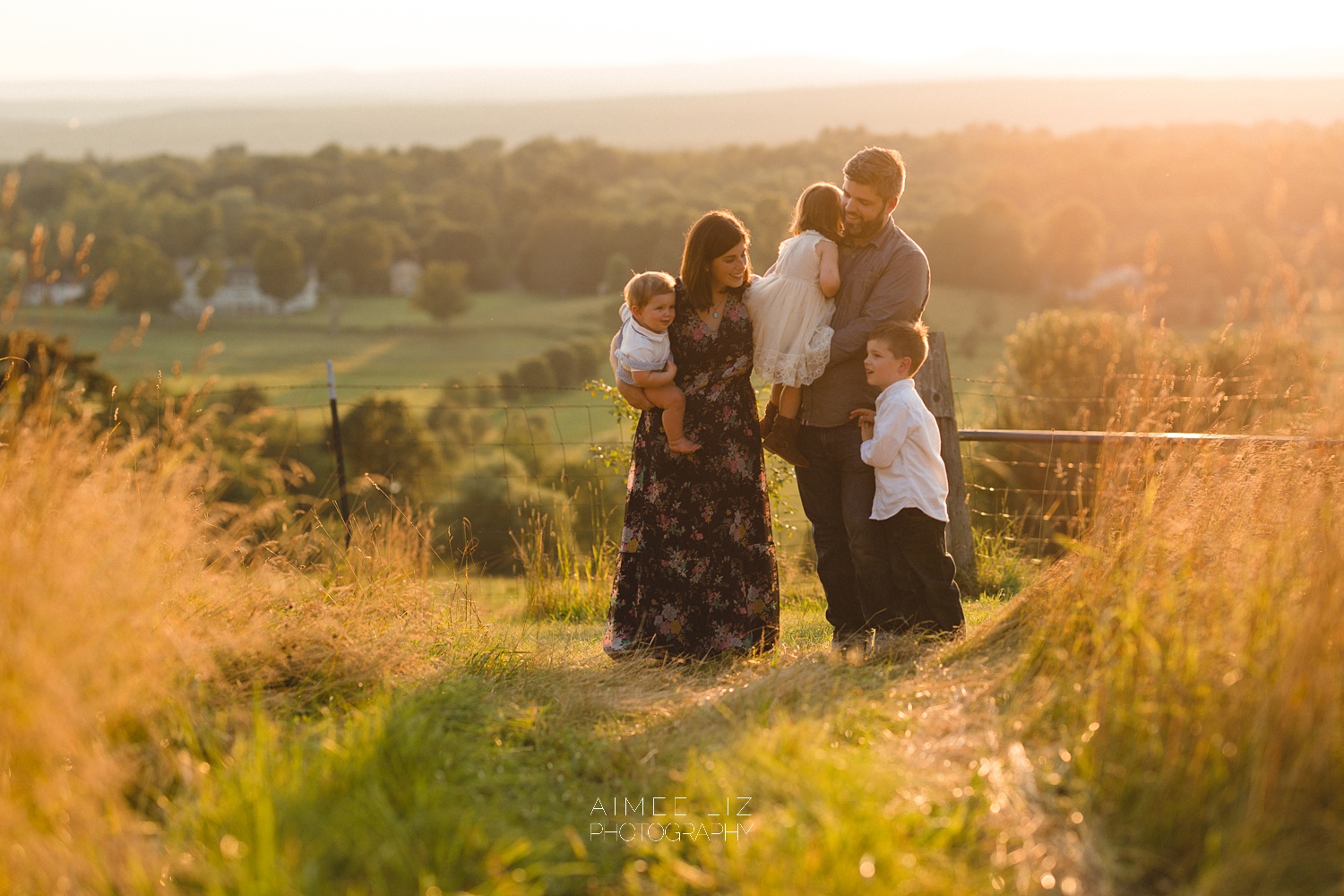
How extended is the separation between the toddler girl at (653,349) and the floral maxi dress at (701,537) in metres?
0.11

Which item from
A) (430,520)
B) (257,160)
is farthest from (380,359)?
(430,520)

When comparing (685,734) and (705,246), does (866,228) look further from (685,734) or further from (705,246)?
(685,734)

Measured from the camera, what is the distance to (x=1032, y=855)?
7.50 feet

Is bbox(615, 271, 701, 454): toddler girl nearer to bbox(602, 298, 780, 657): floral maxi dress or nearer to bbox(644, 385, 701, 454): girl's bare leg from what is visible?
bbox(644, 385, 701, 454): girl's bare leg

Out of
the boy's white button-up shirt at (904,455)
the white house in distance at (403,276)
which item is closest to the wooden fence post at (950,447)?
the boy's white button-up shirt at (904,455)

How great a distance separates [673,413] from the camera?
13.2 feet

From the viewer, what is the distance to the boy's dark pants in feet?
13.4

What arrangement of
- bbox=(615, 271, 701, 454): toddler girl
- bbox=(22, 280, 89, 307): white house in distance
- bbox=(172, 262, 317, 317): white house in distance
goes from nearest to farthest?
bbox=(22, 280, 89, 307): white house in distance < bbox=(615, 271, 701, 454): toddler girl < bbox=(172, 262, 317, 317): white house in distance

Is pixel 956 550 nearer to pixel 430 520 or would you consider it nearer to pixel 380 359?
pixel 430 520

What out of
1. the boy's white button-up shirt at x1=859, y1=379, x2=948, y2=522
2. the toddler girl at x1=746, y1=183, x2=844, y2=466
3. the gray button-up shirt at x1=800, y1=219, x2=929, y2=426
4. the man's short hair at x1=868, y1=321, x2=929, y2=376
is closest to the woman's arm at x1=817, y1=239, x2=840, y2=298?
the toddler girl at x1=746, y1=183, x2=844, y2=466

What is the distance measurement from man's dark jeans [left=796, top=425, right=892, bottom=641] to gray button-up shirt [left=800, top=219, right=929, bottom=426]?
13 cm

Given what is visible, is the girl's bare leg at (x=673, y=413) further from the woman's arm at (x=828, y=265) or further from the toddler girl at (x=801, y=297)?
the woman's arm at (x=828, y=265)

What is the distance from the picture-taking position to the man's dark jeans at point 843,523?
13.6ft

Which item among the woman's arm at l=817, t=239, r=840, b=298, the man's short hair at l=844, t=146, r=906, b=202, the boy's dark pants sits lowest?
the boy's dark pants
